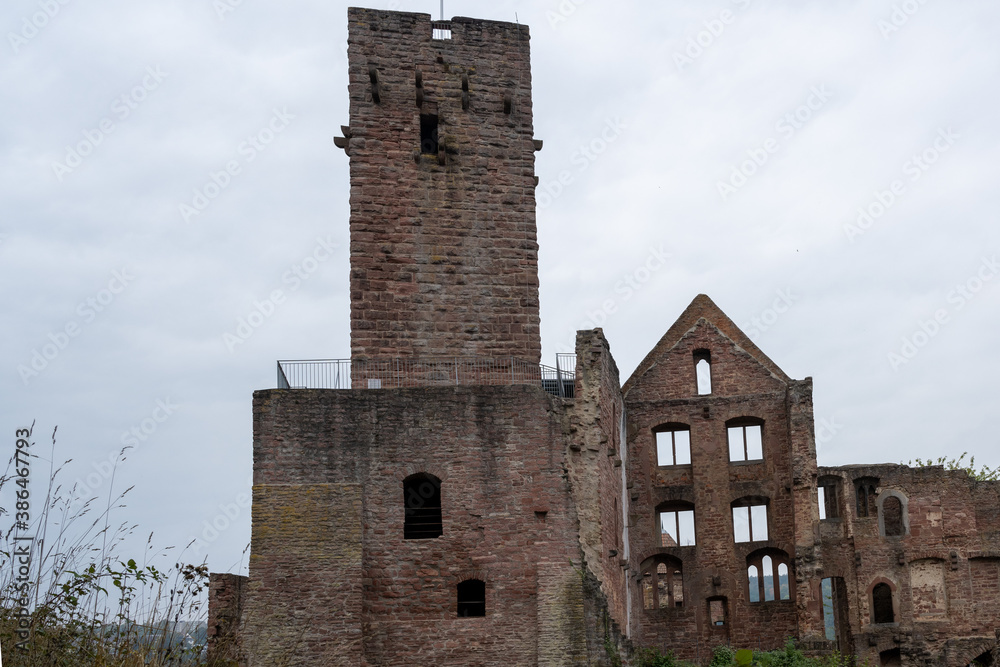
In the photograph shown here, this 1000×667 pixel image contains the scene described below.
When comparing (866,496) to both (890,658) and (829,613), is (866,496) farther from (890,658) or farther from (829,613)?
(829,613)

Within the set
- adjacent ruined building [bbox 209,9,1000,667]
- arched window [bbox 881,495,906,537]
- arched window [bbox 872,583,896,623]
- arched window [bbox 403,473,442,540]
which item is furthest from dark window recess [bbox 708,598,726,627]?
arched window [bbox 403,473,442,540]

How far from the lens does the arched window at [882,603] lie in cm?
2908

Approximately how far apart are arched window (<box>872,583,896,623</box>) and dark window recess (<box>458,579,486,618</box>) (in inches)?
621

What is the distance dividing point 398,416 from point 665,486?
1142 centimetres

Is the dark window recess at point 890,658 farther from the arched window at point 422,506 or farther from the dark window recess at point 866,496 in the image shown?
the arched window at point 422,506

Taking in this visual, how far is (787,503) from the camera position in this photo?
26.4 metres

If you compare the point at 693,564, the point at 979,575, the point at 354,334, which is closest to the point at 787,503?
the point at 693,564

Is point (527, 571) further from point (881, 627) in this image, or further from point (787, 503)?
point (881, 627)

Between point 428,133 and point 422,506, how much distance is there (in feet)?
24.3

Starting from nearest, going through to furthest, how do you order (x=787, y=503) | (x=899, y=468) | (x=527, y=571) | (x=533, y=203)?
(x=527, y=571), (x=533, y=203), (x=787, y=503), (x=899, y=468)

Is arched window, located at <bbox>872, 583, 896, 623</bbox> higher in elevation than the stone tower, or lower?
lower

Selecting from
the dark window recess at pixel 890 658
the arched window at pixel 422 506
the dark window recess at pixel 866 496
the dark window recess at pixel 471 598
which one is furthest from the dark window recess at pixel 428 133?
the dark window recess at pixel 890 658

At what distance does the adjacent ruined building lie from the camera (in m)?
16.9

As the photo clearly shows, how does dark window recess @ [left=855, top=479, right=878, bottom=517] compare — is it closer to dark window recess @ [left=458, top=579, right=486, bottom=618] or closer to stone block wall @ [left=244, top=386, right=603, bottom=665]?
stone block wall @ [left=244, top=386, right=603, bottom=665]
